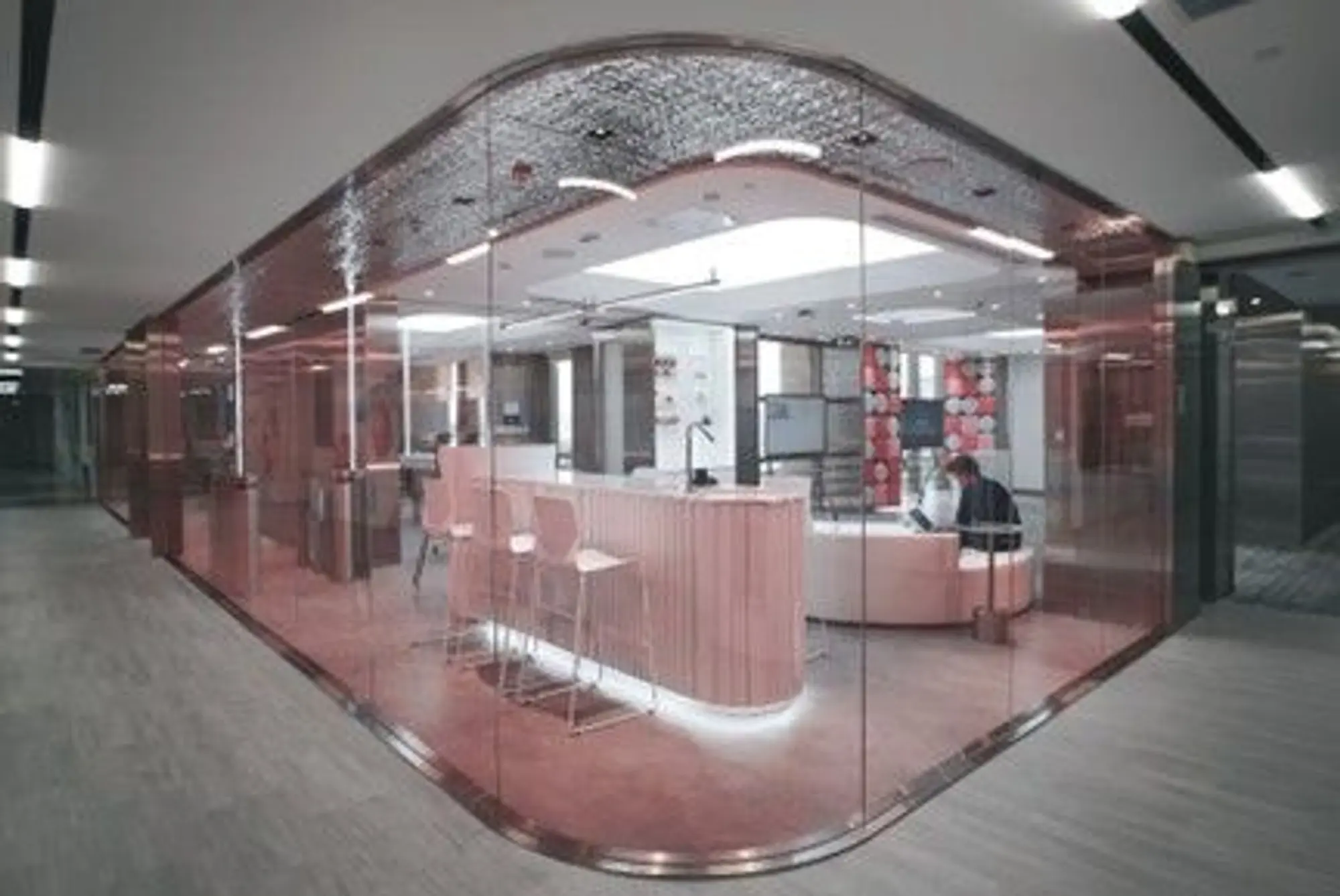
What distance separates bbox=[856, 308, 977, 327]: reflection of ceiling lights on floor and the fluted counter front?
209 inches

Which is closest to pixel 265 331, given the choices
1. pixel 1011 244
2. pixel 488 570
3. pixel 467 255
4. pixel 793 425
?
pixel 467 255

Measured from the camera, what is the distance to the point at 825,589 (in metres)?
5.96

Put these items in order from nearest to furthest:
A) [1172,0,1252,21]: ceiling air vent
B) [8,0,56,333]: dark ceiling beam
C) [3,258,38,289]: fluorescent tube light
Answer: [8,0,56,333]: dark ceiling beam
[1172,0,1252,21]: ceiling air vent
[3,258,38,289]: fluorescent tube light

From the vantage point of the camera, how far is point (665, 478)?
16.8ft

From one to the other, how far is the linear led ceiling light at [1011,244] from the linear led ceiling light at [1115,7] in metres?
2.91

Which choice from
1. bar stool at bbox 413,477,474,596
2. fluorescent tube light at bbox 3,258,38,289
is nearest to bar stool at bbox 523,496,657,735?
bar stool at bbox 413,477,474,596

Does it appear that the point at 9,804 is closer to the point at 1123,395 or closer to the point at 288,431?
the point at 288,431

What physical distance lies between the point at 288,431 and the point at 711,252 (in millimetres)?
4202

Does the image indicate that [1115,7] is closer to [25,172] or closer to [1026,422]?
[25,172]

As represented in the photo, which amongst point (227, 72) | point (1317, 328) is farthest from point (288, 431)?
point (1317, 328)

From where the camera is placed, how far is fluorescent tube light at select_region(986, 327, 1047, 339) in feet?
22.9

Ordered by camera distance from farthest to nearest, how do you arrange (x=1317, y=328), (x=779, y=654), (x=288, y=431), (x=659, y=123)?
(x=1317, y=328) → (x=288, y=431) → (x=779, y=654) → (x=659, y=123)

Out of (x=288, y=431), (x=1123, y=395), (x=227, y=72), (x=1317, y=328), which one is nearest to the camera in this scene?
(x=227, y=72)

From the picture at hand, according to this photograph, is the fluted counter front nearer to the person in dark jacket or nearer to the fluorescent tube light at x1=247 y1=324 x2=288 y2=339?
the person in dark jacket
